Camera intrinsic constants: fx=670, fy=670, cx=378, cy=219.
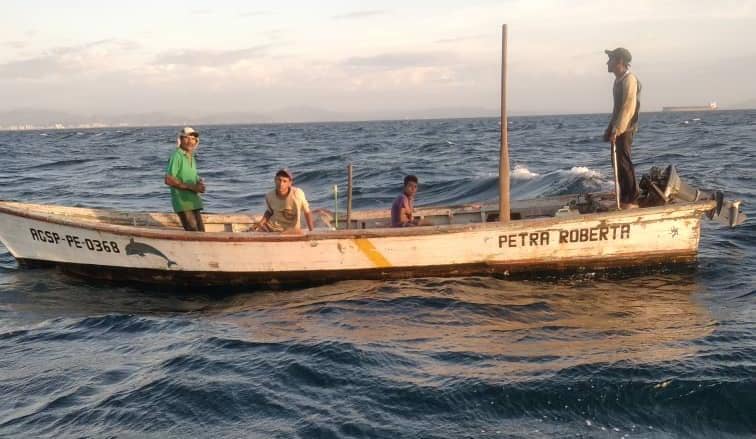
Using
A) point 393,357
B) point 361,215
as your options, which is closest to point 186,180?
point 361,215

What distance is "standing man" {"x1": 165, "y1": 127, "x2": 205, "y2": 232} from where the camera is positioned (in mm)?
8906

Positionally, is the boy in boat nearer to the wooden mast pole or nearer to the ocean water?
the ocean water

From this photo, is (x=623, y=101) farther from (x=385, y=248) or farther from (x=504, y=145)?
(x=385, y=248)

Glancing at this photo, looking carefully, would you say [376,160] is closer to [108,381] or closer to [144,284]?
[144,284]

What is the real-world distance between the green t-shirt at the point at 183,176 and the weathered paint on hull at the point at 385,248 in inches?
17.5

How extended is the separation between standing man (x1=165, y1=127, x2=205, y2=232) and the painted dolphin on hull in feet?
1.67

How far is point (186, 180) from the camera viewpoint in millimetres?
9062

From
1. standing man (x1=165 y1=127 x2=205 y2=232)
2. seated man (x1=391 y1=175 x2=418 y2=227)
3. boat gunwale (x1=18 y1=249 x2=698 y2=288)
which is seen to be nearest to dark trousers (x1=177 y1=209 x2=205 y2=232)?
standing man (x1=165 y1=127 x2=205 y2=232)

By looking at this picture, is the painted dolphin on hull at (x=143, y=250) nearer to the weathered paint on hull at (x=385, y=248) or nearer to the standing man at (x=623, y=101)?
the weathered paint on hull at (x=385, y=248)

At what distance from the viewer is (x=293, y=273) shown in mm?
9516

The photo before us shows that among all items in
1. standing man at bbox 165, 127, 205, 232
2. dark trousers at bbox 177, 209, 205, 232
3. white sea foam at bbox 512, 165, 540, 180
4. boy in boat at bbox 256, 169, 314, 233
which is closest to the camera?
standing man at bbox 165, 127, 205, 232

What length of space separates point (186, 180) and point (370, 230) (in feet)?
8.47

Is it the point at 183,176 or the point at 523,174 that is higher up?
the point at 183,176

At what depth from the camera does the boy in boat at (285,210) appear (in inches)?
363
